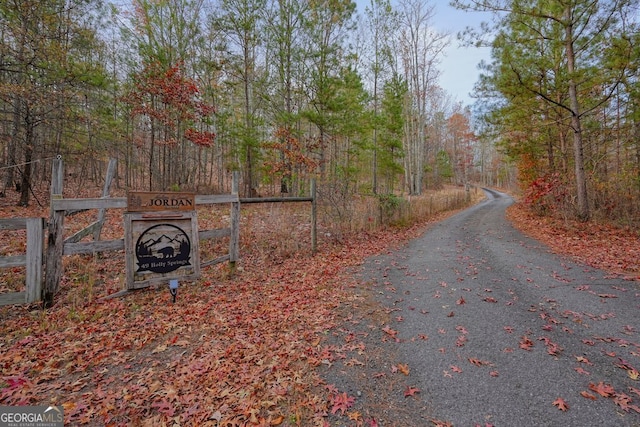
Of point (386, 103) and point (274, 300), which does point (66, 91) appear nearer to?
point (274, 300)

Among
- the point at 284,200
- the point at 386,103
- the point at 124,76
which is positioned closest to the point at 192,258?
the point at 284,200

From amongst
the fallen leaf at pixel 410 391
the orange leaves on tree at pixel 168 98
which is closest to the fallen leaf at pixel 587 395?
the fallen leaf at pixel 410 391

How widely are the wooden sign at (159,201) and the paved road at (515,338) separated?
3.90 meters

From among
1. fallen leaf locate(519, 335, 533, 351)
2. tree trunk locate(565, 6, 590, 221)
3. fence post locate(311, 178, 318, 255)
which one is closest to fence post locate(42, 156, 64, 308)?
fence post locate(311, 178, 318, 255)

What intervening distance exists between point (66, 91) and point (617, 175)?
20.2m

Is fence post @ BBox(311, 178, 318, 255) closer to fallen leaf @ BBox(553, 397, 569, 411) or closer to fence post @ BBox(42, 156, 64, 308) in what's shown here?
fence post @ BBox(42, 156, 64, 308)

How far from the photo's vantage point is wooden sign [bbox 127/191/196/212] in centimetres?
432

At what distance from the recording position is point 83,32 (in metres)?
9.45

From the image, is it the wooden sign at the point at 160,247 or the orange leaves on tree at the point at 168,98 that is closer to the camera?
the wooden sign at the point at 160,247

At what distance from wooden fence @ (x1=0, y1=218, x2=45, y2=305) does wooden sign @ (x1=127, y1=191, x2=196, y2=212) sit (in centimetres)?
119

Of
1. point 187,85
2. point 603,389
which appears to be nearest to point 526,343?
point 603,389

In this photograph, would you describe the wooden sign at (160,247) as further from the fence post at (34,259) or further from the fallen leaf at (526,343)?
the fallen leaf at (526,343)

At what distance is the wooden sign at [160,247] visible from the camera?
434cm

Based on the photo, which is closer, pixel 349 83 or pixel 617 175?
pixel 617 175
